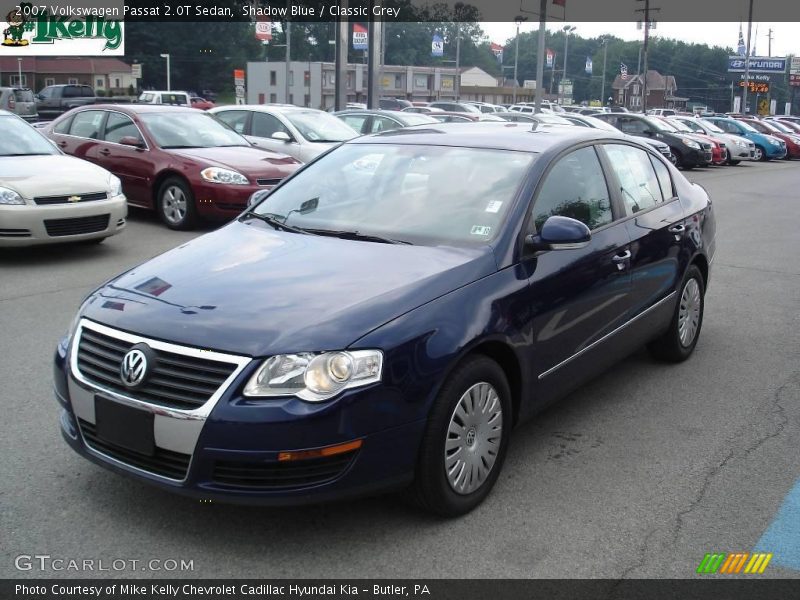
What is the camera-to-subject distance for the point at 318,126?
14.7 m

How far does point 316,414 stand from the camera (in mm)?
3109

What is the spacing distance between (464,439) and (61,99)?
38.7 metres

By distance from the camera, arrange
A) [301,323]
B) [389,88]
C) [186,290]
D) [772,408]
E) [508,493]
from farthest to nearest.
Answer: [389,88] → [772,408] → [508,493] → [186,290] → [301,323]

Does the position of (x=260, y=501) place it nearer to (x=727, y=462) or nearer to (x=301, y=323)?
(x=301, y=323)

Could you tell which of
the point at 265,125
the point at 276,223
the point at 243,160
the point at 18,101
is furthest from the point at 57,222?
the point at 18,101

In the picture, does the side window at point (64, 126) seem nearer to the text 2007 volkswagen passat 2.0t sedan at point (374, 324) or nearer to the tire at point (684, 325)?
the text 2007 volkswagen passat 2.0t sedan at point (374, 324)

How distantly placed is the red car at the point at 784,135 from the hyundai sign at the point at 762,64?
144ft

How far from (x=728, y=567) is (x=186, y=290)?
241 cm

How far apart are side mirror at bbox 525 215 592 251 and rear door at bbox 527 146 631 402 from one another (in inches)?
3.1

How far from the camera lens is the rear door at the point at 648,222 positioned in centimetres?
509

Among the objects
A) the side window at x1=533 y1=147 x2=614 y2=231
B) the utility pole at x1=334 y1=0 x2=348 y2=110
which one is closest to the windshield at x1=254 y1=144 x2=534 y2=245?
the side window at x1=533 y1=147 x2=614 y2=231

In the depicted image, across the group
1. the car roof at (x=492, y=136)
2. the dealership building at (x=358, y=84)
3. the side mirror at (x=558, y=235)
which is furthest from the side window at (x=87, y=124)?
the dealership building at (x=358, y=84)

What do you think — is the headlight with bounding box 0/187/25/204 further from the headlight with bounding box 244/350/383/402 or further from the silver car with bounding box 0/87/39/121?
the silver car with bounding box 0/87/39/121
